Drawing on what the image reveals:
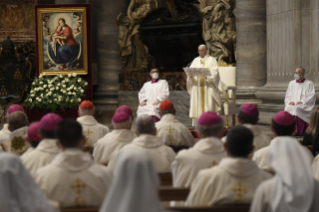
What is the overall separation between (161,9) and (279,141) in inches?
492

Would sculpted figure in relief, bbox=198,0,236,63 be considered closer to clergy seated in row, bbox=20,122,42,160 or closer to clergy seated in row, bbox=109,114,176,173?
clergy seated in row, bbox=109,114,176,173

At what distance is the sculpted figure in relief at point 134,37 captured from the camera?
1550 cm

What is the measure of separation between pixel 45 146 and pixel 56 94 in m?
8.99

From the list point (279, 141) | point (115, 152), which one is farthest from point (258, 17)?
point (279, 141)

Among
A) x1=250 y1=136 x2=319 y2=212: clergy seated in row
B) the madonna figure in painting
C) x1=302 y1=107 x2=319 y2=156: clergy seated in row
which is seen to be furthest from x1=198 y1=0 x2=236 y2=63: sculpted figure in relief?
x1=250 y1=136 x2=319 y2=212: clergy seated in row

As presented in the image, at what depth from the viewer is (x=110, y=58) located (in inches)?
625

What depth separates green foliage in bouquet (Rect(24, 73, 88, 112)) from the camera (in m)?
13.3

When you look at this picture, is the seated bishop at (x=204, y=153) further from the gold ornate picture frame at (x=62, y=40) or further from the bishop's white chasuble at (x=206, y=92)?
the gold ornate picture frame at (x=62, y=40)

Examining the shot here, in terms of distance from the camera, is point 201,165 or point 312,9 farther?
point 312,9

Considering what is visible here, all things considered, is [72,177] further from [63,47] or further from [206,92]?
[63,47]

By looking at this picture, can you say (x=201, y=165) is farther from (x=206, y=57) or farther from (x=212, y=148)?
(x=206, y=57)

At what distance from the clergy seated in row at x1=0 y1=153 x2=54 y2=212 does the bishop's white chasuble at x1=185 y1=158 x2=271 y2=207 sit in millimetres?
1068

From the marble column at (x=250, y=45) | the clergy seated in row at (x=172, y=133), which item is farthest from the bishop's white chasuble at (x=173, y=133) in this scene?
the marble column at (x=250, y=45)

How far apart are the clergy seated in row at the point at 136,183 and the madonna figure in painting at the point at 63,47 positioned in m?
11.6
